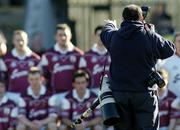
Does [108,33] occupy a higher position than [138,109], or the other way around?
[108,33]

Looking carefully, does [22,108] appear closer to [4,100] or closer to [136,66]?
[4,100]

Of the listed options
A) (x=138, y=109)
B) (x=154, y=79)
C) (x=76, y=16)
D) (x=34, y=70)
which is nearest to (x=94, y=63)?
(x=34, y=70)

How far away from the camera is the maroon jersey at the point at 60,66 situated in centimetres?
1317

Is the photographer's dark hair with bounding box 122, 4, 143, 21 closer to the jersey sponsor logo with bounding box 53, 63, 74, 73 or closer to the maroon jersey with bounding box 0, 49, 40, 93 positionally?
the jersey sponsor logo with bounding box 53, 63, 74, 73

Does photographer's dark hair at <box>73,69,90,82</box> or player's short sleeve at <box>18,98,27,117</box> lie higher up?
photographer's dark hair at <box>73,69,90,82</box>

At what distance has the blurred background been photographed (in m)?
→ 18.5

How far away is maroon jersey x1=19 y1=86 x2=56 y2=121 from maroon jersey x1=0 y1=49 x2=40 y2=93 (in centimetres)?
20

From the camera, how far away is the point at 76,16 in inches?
799

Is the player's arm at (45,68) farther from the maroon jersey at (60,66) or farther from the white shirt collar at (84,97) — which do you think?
the white shirt collar at (84,97)

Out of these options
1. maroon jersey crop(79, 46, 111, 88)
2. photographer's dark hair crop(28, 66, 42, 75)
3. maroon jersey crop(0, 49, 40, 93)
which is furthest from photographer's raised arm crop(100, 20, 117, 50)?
maroon jersey crop(0, 49, 40, 93)

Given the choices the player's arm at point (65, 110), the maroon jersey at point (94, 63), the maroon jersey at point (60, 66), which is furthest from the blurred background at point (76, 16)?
the player's arm at point (65, 110)

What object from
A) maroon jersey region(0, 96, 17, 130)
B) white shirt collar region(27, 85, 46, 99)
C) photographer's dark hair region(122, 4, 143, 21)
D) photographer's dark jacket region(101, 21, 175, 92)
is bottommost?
maroon jersey region(0, 96, 17, 130)

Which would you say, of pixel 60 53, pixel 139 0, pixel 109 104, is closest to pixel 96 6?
Answer: pixel 139 0

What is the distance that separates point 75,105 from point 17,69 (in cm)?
102
